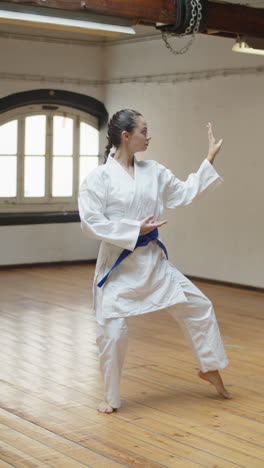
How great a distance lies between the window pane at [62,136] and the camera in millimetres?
9078

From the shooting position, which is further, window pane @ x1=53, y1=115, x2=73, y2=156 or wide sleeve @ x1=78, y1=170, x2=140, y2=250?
window pane @ x1=53, y1=115, x2=73, y2=156

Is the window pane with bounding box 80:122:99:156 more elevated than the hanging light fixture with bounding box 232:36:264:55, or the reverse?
the hanging light fixture with bounding box 232:36:264:55

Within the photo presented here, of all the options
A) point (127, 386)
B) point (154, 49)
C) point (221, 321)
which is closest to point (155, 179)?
point (127, 386)

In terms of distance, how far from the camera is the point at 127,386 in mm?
4117

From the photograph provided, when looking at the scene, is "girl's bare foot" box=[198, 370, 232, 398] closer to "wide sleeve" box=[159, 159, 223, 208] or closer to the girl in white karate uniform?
the girl in white karate uniform

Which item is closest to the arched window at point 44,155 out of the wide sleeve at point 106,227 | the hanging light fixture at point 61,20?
the hanging light fixture at point 61,20

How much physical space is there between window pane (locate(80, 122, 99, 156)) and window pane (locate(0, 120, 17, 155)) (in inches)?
35.9

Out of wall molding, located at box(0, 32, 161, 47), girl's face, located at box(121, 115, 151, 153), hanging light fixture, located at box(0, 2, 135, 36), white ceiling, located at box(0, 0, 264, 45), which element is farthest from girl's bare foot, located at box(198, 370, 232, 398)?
wall molding, located at box(0, 32, 161, 47)

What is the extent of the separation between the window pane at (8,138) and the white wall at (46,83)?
0.36 m

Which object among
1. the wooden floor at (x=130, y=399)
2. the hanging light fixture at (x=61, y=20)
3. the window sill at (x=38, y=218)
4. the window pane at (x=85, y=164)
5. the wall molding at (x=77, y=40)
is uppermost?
the wall molding at (x=77, y=40)

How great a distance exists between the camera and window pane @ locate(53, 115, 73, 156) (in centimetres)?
908

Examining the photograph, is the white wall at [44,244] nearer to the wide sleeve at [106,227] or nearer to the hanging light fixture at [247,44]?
the hanging light fixture at [247,44]

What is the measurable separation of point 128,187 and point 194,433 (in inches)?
46.5

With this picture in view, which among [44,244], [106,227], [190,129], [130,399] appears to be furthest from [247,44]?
[44,244]
